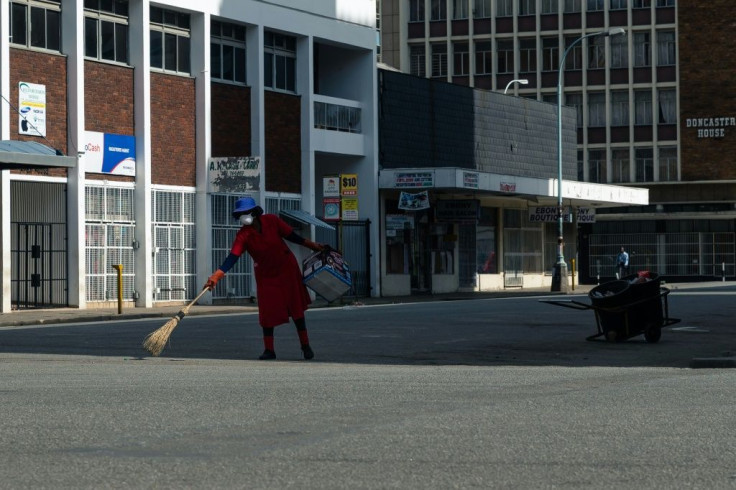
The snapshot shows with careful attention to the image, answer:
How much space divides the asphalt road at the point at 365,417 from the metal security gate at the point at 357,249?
26.8 meters

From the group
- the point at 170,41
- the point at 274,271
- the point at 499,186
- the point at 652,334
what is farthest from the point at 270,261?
the point at 499,186

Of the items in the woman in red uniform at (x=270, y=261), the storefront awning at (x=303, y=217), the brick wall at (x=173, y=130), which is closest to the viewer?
the woman in red uniform at (x=270, y=261)

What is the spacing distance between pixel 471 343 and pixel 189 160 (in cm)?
2043

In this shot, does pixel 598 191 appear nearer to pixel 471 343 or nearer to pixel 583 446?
pixel 471 343

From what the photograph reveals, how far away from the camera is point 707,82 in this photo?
79.1 m

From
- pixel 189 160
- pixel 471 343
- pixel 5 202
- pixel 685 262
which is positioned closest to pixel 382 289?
pixel 189 160

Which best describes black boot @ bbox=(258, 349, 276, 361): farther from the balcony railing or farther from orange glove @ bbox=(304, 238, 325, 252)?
the balcony railing

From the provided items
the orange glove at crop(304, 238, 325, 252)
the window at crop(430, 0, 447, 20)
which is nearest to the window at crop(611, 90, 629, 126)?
the window at crop(430, 0, 447, 20)

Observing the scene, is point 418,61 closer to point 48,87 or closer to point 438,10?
point 438,10

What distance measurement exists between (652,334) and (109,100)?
65.1 feet

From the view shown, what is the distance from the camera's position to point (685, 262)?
78875 millimetres

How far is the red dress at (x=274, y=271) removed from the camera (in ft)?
53.9

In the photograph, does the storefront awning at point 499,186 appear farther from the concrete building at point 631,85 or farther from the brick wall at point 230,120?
the concrete building at point 631,85

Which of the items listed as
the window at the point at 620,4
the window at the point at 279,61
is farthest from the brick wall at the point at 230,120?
the window at the point at 620,4
